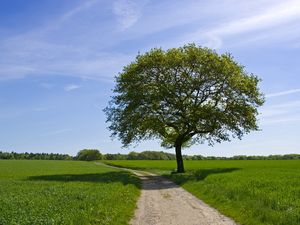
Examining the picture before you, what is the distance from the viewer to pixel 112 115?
211 feet

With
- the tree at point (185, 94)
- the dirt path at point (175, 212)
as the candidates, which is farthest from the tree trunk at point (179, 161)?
the dirt path at point (175, 212)

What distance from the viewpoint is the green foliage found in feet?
192

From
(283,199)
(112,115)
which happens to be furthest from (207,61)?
(283,199)

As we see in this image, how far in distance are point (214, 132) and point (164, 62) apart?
12.7m

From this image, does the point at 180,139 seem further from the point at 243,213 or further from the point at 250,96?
the point at 243,213

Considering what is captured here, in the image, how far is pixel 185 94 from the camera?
59344mm

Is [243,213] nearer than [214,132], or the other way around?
[243,213]

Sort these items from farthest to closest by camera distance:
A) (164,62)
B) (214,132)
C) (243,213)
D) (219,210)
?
(214,132), (164,62), (219,210), (243,213)

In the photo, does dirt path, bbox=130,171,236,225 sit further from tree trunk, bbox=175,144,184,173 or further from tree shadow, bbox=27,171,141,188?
tree trunk, bbox=175,144,184,173

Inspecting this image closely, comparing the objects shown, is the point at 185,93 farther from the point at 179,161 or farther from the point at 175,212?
the point at 175,212

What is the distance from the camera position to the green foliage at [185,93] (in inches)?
2304

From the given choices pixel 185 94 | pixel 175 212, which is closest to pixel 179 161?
pixel 185 94

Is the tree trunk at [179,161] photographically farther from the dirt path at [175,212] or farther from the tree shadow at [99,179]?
the dirt path at [175,212]

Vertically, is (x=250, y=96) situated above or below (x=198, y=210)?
above
